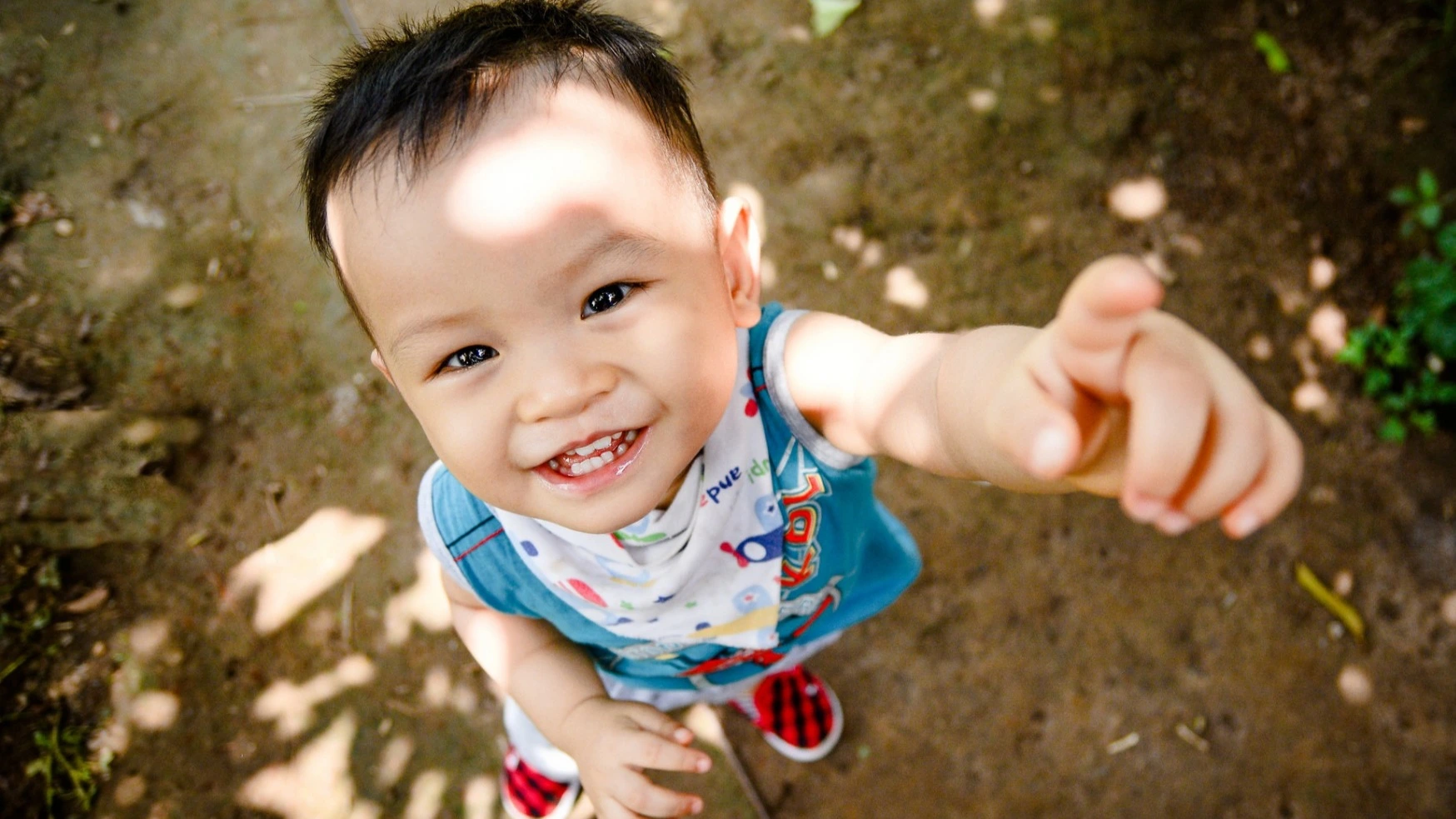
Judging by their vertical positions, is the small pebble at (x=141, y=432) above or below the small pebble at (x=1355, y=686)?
above

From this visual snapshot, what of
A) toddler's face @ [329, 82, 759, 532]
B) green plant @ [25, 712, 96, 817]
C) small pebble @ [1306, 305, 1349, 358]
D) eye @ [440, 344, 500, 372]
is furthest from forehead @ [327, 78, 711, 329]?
small pebble @ [1306, 305, 1349, 358]

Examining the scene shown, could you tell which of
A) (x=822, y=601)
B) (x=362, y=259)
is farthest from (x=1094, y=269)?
(x=822, y=601)

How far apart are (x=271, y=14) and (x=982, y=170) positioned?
3323 millimetres

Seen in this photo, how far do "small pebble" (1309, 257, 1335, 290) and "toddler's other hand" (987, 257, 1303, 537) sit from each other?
3260 millimetres

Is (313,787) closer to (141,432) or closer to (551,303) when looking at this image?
(141,432)

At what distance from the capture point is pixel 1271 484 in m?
0.91

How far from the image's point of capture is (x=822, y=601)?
214 cm

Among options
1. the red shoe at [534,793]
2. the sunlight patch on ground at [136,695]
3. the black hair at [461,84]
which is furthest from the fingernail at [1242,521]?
the sunlight patch on ground at [136,695]

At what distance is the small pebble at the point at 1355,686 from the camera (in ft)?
10.1

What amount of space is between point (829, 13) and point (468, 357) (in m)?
3.21

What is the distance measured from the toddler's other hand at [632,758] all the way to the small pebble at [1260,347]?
3001 millimetres

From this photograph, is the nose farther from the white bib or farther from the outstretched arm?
the outstretched arm

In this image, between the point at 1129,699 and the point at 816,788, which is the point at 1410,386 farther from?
the point at 816,788

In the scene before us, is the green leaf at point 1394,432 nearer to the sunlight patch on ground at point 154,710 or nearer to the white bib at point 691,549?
the white bib at point 691,549
